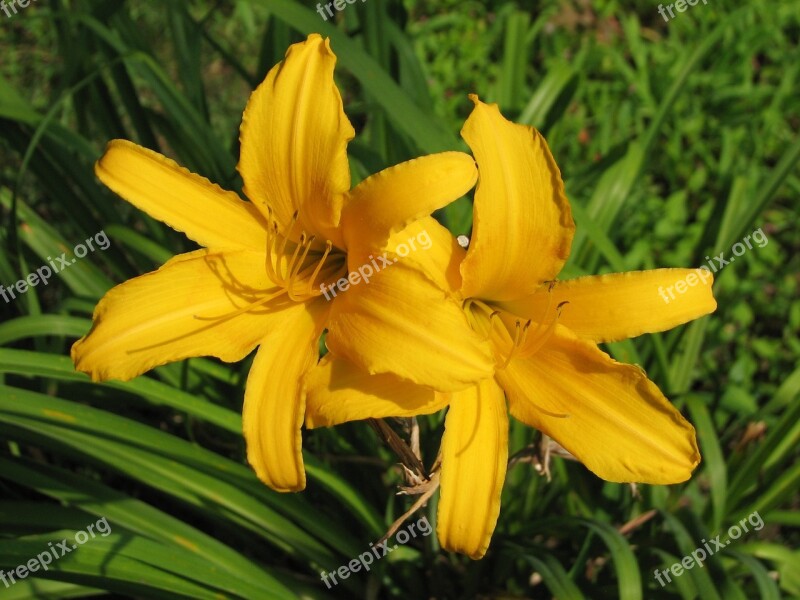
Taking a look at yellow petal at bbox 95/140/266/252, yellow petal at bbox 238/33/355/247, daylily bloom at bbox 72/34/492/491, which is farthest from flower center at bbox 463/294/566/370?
yellow petal at bbox 95/140/266/252

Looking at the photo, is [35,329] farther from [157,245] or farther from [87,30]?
[87,30]

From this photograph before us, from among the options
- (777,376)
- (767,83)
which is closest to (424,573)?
(777,376)

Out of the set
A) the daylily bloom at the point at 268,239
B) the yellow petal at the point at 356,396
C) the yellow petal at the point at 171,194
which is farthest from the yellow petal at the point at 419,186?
the yellow petal at the point at 171,194

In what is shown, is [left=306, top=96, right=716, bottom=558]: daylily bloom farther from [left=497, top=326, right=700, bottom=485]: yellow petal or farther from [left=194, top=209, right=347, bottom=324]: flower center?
[left=194, top=209, right=347, bottom=324]: flower center

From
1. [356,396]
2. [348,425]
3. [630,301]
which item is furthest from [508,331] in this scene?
[348,425]

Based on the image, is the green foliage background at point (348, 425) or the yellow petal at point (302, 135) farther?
the green foliage background at point (348, 425)

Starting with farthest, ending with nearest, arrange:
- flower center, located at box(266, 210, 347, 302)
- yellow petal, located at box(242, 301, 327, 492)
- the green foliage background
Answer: the green foliage background → flower center, located at box(266, 210, 347, 302) → yellow petal, located at box(242, 301, 327, 492)

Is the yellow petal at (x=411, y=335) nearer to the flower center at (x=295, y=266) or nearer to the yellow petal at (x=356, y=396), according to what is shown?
the yellow petal at (x=356, y=396)
